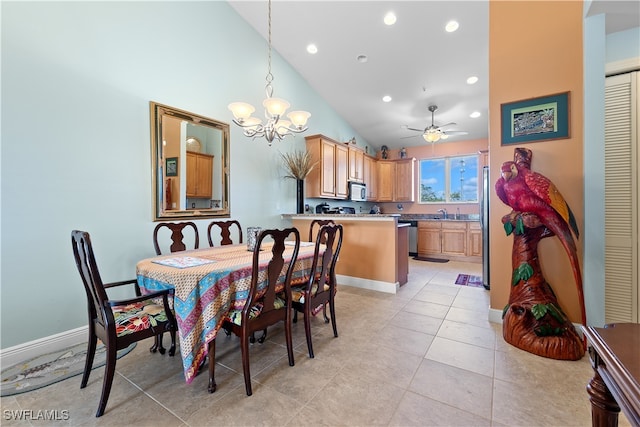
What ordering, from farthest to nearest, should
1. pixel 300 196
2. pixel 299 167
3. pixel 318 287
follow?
pixel 300 196 < pixel 299 167 < pixel 318 287

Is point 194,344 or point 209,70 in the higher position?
point 209,70

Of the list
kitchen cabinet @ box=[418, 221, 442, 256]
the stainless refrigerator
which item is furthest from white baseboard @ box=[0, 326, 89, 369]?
kitchen cabinet @ box=[418, 221, 442, 256]

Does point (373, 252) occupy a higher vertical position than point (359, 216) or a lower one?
lower

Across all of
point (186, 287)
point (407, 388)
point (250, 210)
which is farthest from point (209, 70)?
point (407, 388)

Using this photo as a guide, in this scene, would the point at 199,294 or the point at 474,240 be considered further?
the point at 474,240

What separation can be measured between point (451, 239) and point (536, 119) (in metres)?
3.95

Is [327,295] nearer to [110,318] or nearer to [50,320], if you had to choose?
[110,318]

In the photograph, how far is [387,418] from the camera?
1.40 meters

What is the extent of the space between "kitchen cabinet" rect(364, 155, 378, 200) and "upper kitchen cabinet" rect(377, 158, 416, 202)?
0.51ft

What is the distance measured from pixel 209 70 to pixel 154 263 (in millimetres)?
2640

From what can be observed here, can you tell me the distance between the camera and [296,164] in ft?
14.8

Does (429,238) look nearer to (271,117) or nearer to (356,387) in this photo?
(271,117)

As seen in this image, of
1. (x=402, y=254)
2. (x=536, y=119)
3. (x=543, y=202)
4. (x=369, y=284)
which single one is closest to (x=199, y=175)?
(x=369, y=284)

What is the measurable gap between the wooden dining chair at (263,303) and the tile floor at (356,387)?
0.16 metres
